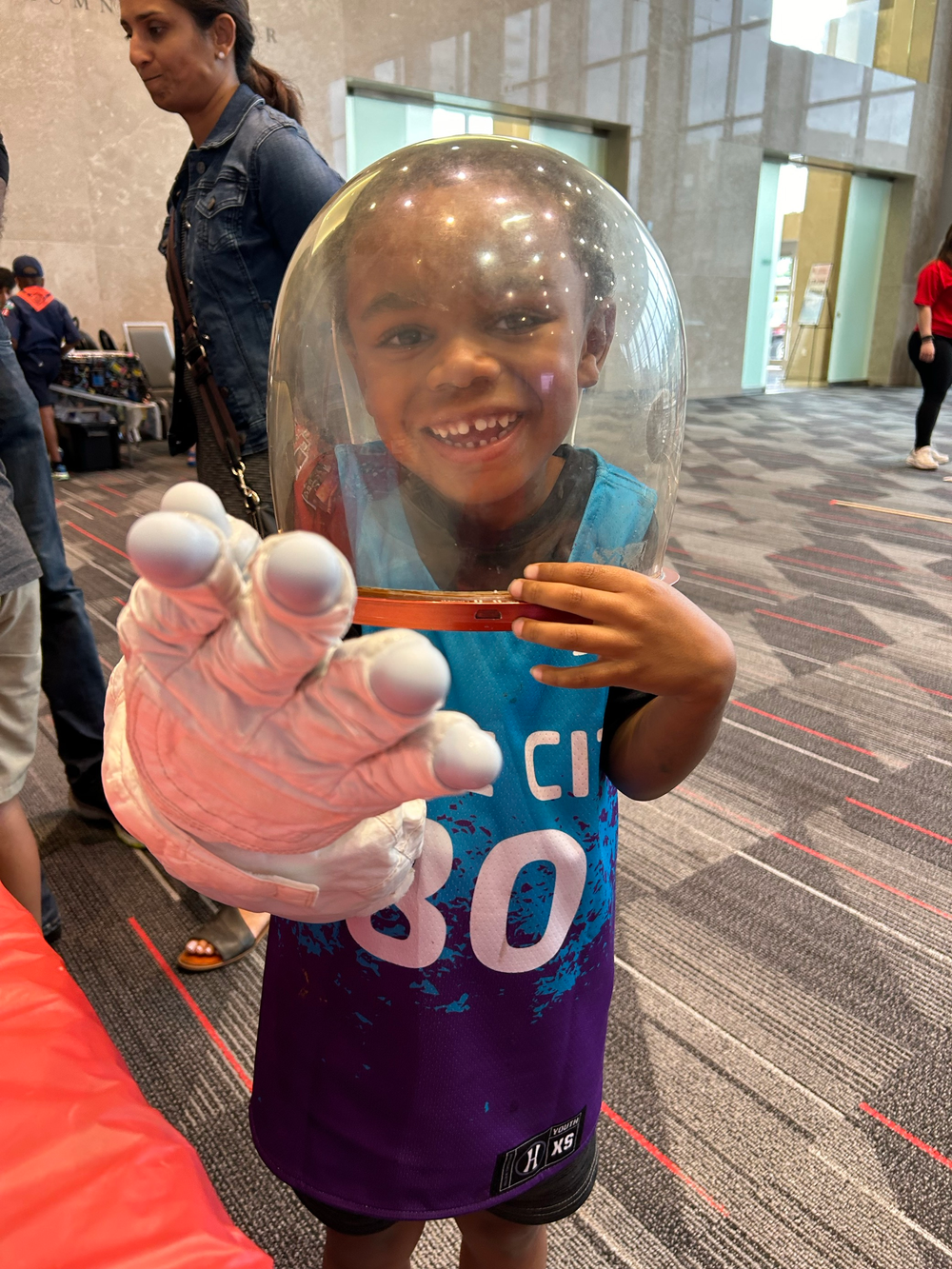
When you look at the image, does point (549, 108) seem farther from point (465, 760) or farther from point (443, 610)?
point (465, 760)

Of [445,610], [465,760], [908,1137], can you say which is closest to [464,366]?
[445,610]

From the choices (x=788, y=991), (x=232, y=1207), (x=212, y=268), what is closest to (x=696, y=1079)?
(x=788, y=991)

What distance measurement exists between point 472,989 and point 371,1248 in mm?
277

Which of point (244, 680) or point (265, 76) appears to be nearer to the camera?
point (244, 680)

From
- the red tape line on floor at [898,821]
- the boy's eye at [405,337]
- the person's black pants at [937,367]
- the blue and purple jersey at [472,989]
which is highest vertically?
the boy's eye at [405,337]

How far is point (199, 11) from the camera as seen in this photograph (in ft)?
4.01

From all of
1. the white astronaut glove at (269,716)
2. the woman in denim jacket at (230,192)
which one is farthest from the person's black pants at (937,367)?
the white astronaut glove at (269,716)

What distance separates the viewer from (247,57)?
132cm

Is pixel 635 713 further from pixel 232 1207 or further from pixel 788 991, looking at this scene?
pixel 788 991

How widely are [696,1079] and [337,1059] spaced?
757mm

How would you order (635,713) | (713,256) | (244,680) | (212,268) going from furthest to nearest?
(713,256), (212,268), (635,713), (244,680)

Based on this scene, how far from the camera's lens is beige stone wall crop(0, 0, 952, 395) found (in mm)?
5320

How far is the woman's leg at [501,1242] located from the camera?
0.72 meters

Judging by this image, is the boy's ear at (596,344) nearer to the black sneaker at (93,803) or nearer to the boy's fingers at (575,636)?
the boy's fingers at (575,636)
